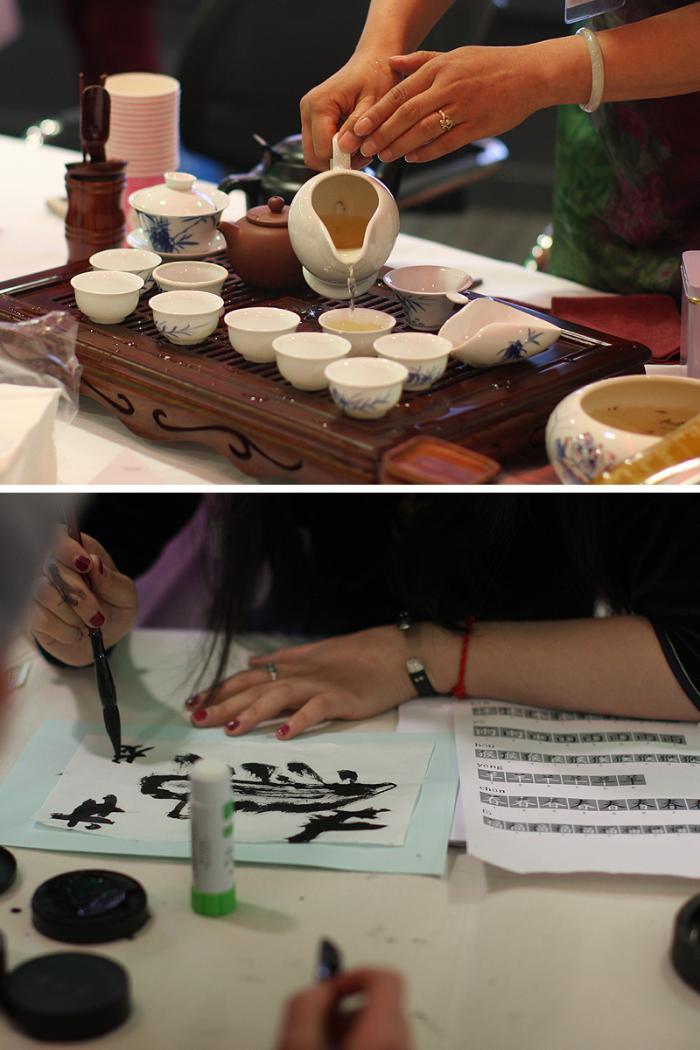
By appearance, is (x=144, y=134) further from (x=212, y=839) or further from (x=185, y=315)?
(x=212, y=839)

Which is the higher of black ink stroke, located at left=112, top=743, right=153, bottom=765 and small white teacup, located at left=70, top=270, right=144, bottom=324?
small white teacup, located at left=70, top=270, right=144, bottom=324

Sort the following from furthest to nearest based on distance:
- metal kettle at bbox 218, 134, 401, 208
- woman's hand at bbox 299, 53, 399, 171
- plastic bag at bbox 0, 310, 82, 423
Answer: metal kettle at bbox 218, 134, 401, 208
woman's hand at bbox 299, 53, 399, 171
plastic bag at bbox 0, 310, 82, 423

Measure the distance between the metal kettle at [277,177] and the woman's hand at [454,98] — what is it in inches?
12.9

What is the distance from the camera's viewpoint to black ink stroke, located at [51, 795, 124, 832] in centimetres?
119

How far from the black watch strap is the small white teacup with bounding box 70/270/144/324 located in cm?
49

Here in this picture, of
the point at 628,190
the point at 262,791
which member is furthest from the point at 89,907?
the point at 628,190

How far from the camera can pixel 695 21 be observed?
1.43 meters

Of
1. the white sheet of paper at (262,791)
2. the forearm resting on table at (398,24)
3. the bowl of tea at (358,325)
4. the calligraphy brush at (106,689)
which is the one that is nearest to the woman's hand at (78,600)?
the calligraphy brush at (106,689)

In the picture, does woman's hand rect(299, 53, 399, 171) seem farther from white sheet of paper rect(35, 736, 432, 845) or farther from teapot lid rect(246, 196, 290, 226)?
white sheet of paper rect(35, 736, 432, 845)

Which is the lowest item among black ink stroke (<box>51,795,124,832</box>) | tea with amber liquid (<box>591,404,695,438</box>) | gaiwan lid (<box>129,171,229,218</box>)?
black ink stroke (<box>51,795,124,832</box>)

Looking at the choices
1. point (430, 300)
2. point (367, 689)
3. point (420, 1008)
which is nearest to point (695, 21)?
point (430, 300)

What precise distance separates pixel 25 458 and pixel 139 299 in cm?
38

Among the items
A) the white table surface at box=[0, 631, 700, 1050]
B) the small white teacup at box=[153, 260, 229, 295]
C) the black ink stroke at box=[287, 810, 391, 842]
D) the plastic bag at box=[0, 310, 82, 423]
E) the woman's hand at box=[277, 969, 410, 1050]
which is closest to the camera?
the woman's hand at box=[277, 969, 410, 1050]

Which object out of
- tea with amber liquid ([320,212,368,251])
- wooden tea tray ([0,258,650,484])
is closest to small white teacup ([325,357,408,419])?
wooden tea tray ([0,258,650,484])
